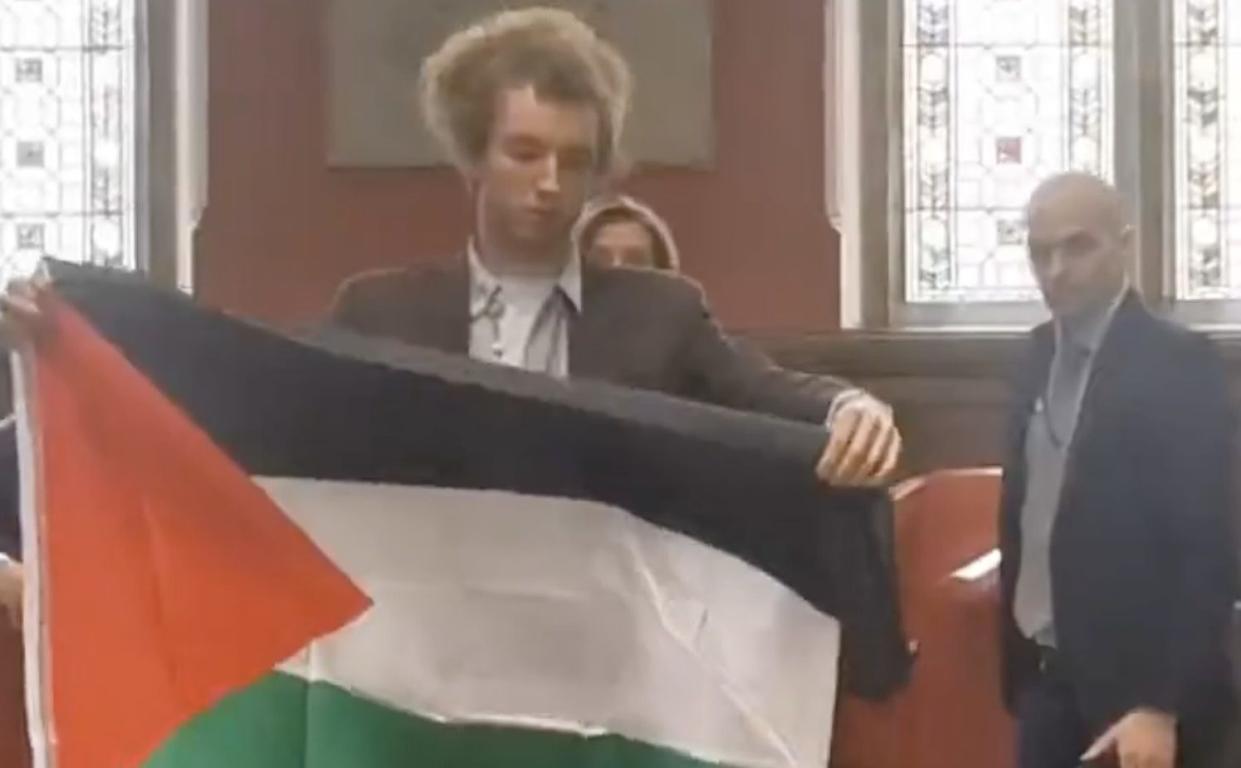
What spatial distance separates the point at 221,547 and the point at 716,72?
3.28 meters

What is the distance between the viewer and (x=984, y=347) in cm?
488

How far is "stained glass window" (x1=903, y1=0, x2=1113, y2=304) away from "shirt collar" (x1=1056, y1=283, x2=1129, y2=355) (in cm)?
245

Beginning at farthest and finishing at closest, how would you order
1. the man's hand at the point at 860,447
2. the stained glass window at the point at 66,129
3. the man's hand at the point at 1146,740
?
1. the stained glass window at the point at 66,129
2. the man's hand at the point at 1146,740
3. the man's hand at the point at 860,447

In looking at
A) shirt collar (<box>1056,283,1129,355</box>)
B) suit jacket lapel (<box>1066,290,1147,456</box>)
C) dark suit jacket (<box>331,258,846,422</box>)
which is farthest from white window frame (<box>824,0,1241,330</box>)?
dark suit jacket (<box>331,258,846,422</box>)

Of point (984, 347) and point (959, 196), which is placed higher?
point (959, 196)

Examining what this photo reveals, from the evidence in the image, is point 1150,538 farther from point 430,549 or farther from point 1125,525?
point 430,549

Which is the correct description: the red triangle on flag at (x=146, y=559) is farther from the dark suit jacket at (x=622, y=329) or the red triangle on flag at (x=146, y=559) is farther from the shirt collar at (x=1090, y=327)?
the shirt collar at (x=1090, y=327)

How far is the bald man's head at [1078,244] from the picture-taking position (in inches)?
104

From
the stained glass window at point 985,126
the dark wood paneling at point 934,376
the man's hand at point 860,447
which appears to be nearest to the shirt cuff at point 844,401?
the man's hand at point 860,447

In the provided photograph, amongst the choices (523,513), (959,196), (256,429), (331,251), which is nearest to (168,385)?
(256,429)

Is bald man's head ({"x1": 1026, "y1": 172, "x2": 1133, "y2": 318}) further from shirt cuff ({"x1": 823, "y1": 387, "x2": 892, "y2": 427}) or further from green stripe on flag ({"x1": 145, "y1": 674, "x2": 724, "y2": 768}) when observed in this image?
green stripe on flag ({"x1": 145, "y1": 674, "x2": 724, "y2": 768})

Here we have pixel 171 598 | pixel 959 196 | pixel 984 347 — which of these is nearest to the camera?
pixel 171 598

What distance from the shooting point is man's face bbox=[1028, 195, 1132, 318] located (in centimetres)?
264

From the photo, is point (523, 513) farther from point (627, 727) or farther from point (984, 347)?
point (984, 347)
